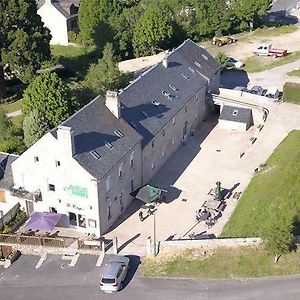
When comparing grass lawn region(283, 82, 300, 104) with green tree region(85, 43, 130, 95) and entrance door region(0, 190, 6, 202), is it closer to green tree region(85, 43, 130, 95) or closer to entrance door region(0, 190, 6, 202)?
green tree region(85, 43, 130, 95)

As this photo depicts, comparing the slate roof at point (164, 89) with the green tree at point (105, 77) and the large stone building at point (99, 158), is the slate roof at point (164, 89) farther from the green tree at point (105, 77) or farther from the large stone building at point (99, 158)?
the green tree at point (105, 77)

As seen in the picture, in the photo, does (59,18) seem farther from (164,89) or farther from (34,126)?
(34,126)

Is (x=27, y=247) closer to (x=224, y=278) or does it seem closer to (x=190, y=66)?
(x=224, y=278)

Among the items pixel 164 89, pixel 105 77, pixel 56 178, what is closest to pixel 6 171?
pixel 56 178

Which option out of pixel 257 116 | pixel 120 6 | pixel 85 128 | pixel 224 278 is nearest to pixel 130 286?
pixel 224 278

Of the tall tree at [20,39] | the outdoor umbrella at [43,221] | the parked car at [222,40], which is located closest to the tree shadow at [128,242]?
the outdoor umbrella at [43,221]

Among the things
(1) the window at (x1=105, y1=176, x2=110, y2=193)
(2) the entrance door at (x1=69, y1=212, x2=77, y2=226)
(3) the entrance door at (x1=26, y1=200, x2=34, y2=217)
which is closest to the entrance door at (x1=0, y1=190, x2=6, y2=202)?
(3) the entrance door at (x1=26, y1=200, x2=34, y2=217)
